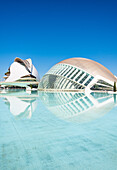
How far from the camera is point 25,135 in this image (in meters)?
4.08

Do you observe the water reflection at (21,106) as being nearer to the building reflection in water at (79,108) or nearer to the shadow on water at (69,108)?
the shadow on water at (69,108)

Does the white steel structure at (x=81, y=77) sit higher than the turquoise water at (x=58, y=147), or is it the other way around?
the white steel structure at (x=81, y=77)

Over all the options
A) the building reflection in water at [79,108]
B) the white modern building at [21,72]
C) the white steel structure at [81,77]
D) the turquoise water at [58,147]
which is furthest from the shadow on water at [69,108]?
the white modern building at [21,72]

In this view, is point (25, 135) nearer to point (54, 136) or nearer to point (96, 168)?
point (54, 136)

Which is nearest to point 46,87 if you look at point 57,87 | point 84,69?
point 57,87

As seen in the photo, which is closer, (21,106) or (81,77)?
(21,106)

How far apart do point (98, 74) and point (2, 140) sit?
28135mm

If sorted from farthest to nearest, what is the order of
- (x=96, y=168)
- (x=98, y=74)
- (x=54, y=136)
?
(x=98, y=74), (x=54, y=136), (x=96, y=168)

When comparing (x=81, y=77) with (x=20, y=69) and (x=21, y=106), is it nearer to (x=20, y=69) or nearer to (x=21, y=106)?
(x=21, y=106)

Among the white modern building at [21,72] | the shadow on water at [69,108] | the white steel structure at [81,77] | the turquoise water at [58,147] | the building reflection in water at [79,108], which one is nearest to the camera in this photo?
the turquoise water at [58,147]

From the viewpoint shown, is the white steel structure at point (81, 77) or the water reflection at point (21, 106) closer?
the water reflection at point (21, 106)

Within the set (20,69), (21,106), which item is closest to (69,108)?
(21,106)

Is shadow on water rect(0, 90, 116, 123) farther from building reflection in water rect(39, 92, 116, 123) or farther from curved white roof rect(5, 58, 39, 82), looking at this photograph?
curved white roof rect(5, 58, 39, 82)

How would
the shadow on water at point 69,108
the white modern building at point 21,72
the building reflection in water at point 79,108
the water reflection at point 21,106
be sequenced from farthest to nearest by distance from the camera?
the white modern building at point 21,72, the water reflection at point 21,106, the shadow on water at point 69,108, the building reflection in water at point 79,108
